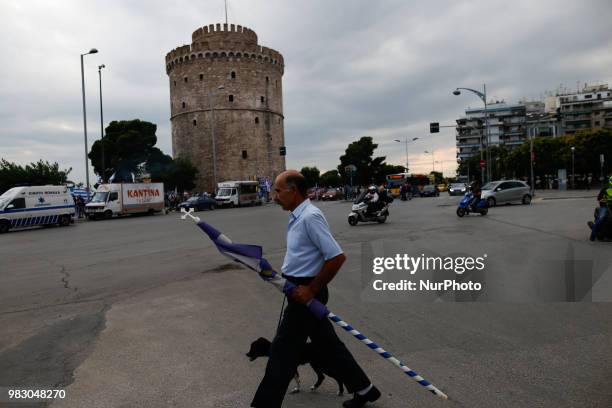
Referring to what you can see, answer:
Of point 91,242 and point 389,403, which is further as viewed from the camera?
point 91,242

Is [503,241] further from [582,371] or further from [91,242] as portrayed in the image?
[91,242]

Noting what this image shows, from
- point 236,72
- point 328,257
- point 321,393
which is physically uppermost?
point 236,72

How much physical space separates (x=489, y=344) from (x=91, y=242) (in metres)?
14.1

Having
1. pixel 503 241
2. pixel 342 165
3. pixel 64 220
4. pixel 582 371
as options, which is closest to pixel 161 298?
pixel 582 371

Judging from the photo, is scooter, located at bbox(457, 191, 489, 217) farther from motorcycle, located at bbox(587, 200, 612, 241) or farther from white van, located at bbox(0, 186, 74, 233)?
white van, located at bbox(0, 186, 74, 233)

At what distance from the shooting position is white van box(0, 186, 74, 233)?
23203 mm

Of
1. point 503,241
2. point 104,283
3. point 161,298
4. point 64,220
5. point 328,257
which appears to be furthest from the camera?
point 64,220

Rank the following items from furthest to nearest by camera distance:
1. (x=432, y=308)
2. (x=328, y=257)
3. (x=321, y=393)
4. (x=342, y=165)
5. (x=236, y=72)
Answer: (x=342, y=165), (x=236, y=72), (x=432, y=308), (x=321, y=393), (x=328, y=257)

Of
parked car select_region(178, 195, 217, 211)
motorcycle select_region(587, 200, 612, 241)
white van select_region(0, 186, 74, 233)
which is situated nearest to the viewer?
motorcycle select_region(587, 200, 612, 241)

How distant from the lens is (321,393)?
355 centimetres

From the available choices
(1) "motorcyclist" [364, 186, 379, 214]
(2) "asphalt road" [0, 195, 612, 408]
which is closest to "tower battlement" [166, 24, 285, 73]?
(1) "motorcyclist" [364, 186, 379, 214]

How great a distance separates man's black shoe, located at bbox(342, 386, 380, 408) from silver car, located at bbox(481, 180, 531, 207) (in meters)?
23.0

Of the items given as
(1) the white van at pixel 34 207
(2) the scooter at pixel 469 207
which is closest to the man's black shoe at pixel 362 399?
(2) the scooter at pixel 469 207

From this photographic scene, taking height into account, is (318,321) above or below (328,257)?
below
